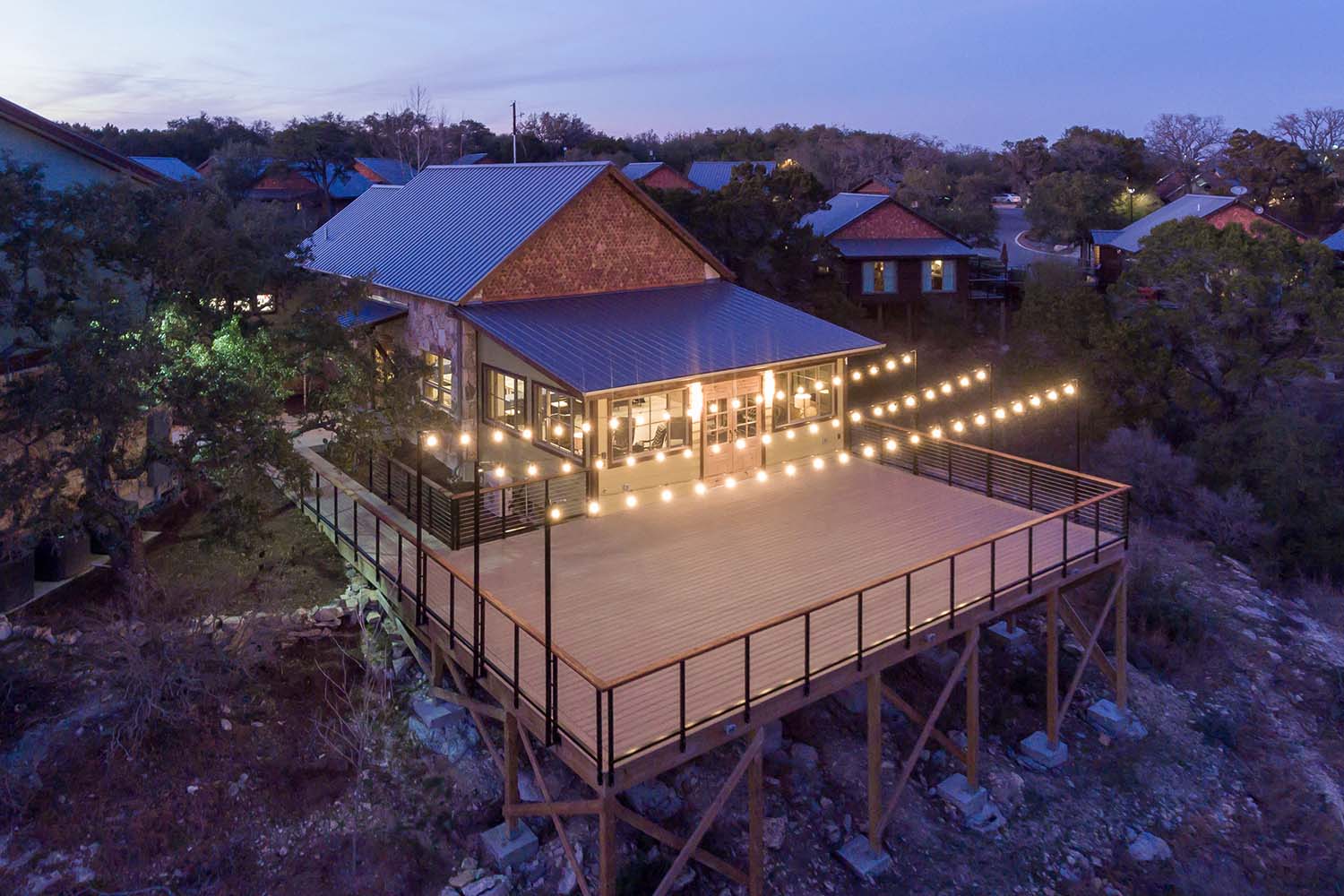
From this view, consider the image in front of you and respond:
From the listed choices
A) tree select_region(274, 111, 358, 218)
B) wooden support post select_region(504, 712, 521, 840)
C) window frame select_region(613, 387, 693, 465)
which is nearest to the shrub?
window frame select_region(613, 387, 693, 465)

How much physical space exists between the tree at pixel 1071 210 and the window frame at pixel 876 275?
57.6 ft

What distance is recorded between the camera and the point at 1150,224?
44.3 meters

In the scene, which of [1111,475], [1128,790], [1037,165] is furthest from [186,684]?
[1037,165]

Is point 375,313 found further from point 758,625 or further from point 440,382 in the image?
point 758,625

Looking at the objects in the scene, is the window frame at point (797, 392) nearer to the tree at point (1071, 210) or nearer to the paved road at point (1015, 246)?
the paved road at point (1015, 246)

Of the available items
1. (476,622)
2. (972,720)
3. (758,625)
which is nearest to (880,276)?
(972,720)

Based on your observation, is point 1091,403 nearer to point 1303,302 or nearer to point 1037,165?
point 1303,302

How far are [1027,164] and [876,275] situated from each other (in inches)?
1681

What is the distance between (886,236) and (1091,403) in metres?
11.0

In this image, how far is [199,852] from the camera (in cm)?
1155

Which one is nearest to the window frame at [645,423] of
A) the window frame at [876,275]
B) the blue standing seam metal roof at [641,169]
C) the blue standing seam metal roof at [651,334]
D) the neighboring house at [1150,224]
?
the blue standing seam metal roof at [651,334]

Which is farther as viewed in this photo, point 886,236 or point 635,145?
point 635,145

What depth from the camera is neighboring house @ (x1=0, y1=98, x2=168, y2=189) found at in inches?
649

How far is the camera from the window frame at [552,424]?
57.3 feet
